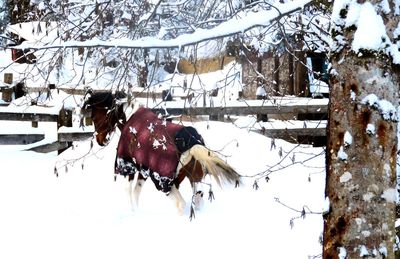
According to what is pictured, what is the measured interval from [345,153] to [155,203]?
A: 5.30 m

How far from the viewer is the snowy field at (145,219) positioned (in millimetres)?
5863

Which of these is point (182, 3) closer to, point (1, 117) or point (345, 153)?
point (345, 153)

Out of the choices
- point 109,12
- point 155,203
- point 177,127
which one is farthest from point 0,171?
point 109,12

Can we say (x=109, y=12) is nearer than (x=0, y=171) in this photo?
Yes

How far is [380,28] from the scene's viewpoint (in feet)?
8.46

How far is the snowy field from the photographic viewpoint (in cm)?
586

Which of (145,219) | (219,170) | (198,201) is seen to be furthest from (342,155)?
(198,201)

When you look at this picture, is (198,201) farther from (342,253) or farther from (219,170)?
(342,253)

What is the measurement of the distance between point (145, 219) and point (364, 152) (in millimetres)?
4621

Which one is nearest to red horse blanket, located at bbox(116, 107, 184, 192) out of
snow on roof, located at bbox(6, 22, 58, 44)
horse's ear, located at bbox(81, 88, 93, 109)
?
horse's ear, located at bbox(81, 88, 93, 109)

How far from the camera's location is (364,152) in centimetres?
259

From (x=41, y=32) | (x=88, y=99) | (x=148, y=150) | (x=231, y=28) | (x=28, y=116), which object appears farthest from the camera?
(x=28, y=116)

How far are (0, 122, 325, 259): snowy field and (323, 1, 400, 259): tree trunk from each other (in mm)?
1726

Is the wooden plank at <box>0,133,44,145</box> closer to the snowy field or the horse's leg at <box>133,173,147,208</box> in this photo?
the snowy field
